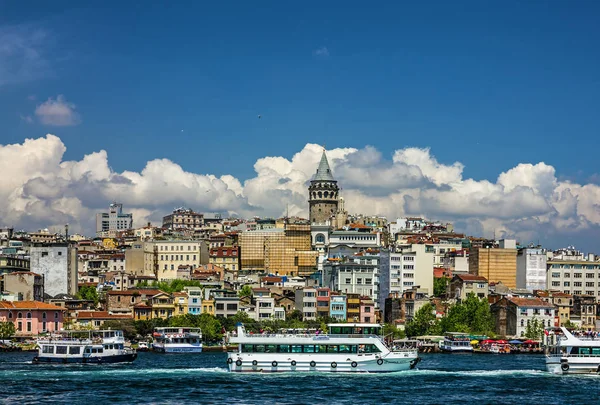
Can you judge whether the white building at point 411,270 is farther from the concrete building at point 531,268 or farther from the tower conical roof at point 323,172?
the tower conical roof at point 323,172

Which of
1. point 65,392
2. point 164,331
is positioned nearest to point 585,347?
point 65,392

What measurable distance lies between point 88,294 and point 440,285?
126ft

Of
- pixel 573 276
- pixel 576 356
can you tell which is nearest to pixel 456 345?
pixel 576 356

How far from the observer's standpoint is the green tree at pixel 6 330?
88.5m

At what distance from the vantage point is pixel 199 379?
55.8m

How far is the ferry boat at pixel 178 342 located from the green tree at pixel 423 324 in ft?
71.6

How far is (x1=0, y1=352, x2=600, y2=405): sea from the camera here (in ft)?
159

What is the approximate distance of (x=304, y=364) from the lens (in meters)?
58.2

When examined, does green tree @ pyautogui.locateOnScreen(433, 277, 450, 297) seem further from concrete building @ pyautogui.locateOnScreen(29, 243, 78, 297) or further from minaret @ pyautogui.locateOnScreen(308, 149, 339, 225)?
minaret @ pyautogui.locateOnScreen(308, 149, 339, 225)

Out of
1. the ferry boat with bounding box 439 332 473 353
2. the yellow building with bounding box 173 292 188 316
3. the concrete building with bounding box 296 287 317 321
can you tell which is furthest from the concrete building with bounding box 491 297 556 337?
the yellow building with bounding box 173 292 188 316

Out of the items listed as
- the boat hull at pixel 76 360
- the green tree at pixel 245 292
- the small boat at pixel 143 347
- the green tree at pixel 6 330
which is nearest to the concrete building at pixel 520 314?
the green tree at pixel 245 292

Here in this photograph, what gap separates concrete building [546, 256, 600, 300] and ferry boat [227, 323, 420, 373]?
6966cm

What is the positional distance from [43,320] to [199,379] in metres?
40.8

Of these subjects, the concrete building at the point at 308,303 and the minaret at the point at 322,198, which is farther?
the minaret at the point at 322,198
